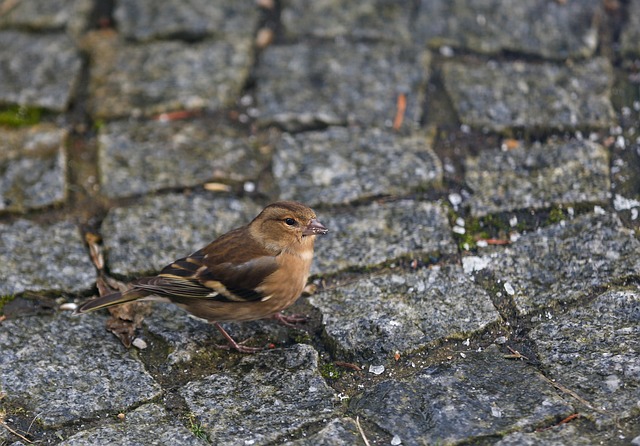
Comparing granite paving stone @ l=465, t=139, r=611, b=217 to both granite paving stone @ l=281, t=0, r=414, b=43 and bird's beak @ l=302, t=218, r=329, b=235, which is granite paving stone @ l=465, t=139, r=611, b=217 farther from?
granite paving stone @ l=281, t=0, r=414, b=43

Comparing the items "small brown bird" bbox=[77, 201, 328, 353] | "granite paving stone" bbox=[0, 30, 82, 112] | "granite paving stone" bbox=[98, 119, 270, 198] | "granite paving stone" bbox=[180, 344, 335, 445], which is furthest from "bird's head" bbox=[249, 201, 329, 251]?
"granite paving stone" bbox=[0, 30, 82, 112]

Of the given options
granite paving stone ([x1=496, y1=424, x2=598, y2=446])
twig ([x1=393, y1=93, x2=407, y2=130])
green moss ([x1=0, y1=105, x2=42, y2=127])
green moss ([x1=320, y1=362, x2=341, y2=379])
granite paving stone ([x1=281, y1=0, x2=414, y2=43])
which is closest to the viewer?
granite paving stone ([x1=496, y1=424, x2=598, y2=446])

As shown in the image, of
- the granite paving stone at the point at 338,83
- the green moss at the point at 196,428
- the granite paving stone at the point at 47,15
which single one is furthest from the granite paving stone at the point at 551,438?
the granite paving stone at the point at 47,15

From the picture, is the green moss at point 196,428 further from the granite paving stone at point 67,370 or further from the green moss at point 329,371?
the green moss at point 329,371

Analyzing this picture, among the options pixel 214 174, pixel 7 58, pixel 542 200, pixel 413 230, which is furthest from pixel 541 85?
pixel 7 58

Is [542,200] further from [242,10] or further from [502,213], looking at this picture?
[242,10]

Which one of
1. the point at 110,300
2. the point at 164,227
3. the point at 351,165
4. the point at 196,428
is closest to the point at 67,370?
the point at 110,300

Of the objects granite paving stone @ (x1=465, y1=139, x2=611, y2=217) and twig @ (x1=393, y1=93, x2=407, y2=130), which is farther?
twig @ (x1=393, y1=93, x2=407, y2=130)

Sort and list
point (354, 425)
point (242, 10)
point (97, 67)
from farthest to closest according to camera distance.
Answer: point (242, 10) → point (97, 67) → point (354, 425)
